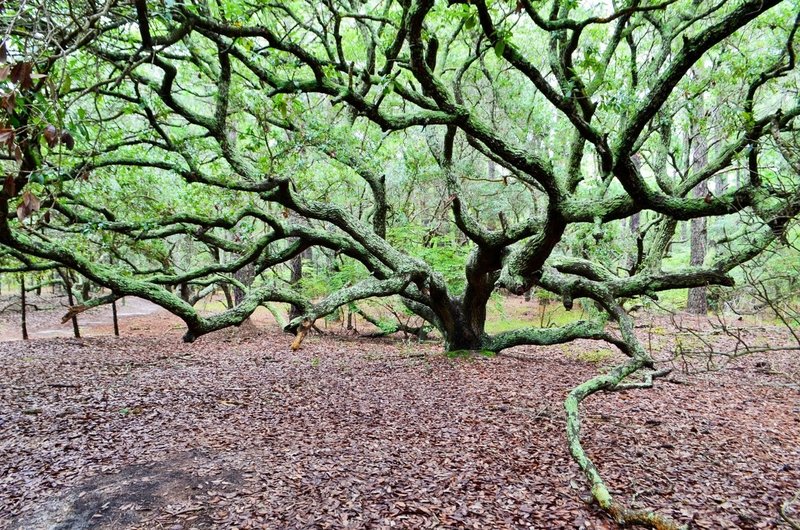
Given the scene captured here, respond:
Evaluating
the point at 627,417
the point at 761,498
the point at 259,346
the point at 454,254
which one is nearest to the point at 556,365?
the point at 627,417

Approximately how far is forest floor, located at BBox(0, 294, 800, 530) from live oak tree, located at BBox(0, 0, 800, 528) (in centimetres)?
60

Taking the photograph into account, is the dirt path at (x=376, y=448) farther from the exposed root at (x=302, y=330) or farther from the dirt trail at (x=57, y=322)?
the dirt trail at (x=57, y=322)

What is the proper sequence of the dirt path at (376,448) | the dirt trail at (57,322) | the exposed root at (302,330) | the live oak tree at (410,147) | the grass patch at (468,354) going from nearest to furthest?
the dirt path at (376,448)
the live oak tree at (410,147)
the exposed root at (302,330)
the grass patch at (468,354)
the dirt trail at (57,322)

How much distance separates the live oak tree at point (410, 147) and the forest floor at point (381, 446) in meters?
0.60

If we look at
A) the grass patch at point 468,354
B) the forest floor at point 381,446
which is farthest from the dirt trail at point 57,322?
the grass patch at point 468,354

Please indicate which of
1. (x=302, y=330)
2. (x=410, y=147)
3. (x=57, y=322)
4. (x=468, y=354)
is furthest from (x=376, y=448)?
(x=57, y=322)

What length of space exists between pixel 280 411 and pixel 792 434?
5.51 meters

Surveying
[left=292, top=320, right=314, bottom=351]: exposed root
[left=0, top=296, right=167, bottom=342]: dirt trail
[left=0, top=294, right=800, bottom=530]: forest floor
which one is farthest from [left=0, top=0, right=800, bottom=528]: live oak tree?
[left=0, top=296, right=167, bottom=342]: dirt trail

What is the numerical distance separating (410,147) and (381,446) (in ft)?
27.7

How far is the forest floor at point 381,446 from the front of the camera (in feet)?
10.5

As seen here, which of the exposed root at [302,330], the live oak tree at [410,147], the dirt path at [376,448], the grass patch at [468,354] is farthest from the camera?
the grass patch at [468,354]

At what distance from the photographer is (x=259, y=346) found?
10.4 m

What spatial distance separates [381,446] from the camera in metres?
4.30

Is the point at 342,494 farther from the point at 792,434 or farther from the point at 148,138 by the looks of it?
the point at 148,138
